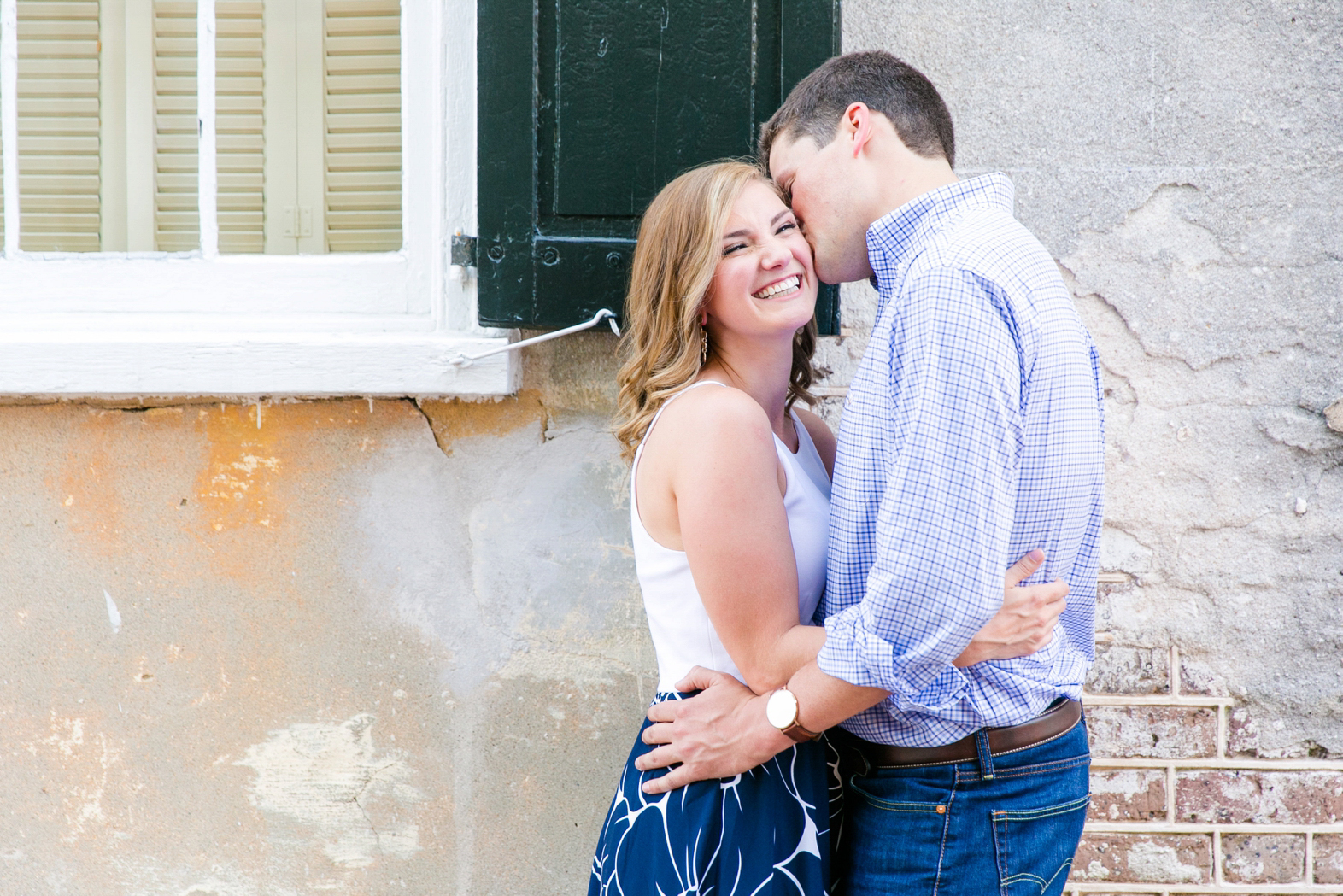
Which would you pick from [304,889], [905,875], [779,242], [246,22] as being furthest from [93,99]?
[905,875]

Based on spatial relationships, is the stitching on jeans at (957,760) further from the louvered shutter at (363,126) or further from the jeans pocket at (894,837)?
the louvered shutter at (363,126)

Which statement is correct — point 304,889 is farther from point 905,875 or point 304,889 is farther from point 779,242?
point 779,242

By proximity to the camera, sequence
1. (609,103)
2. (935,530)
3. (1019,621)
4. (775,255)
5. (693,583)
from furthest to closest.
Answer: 1. (609,103)
2. (775,255)
3. (693,583)
4. (1019,621)
5. (935,530)

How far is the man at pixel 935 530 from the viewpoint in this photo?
1.23 metres

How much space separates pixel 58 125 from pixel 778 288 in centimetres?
181

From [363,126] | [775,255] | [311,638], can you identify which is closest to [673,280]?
[775,255]

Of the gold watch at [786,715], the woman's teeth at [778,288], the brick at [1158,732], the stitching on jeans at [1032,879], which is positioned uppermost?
the woman's teeth at [778,288]

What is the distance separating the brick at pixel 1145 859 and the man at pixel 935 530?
817mm

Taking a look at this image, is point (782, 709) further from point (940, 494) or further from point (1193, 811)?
point (1193, 811)

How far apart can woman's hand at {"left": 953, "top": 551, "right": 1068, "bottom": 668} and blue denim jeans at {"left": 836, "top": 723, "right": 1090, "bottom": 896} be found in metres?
0.18

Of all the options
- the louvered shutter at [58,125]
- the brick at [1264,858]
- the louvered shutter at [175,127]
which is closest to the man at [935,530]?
the brick at [1264,858]

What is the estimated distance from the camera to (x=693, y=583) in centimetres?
155

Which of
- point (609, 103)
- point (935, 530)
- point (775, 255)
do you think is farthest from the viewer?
point (609, 103)

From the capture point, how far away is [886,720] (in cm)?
142
